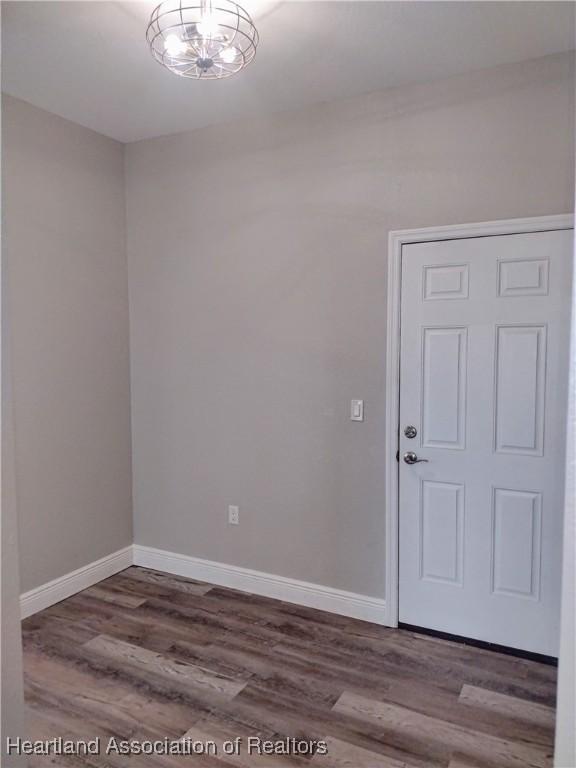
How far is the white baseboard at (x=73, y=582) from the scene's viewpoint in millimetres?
3016

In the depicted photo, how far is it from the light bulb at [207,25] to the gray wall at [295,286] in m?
1.11

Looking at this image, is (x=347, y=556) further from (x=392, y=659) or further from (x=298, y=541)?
(x=392, y=659)

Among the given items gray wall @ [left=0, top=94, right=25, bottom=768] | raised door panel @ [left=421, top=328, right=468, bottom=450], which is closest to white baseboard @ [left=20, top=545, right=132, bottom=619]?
gray wall @ [left=0, top=94, right=25, bottom=768]

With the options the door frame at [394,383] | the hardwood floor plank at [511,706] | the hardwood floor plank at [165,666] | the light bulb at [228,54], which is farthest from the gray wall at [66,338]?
the hardwood floor plank at [511,706]

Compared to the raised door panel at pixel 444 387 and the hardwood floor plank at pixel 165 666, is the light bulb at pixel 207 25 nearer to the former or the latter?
the raised door panel at pixel 444 387

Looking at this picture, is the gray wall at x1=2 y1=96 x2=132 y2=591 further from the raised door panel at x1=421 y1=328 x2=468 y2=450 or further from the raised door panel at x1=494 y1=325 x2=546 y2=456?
the raised door panel at x1=494 y1=325 x2=546 y2=456

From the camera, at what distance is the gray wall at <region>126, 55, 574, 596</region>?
8.56 ft

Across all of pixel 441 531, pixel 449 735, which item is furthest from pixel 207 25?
pixel 449 735

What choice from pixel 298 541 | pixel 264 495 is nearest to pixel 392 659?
pixel 298 541

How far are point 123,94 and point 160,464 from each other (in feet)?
7.27

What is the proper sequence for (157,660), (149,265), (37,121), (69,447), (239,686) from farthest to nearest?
(149,265), (69,447), (37,121), (157,660), (239,686)

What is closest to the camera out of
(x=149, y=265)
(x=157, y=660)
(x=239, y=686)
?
(x=239, y=686)

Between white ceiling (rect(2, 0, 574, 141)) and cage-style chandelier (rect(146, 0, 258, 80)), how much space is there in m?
0.08

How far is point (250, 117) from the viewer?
3.14 m
